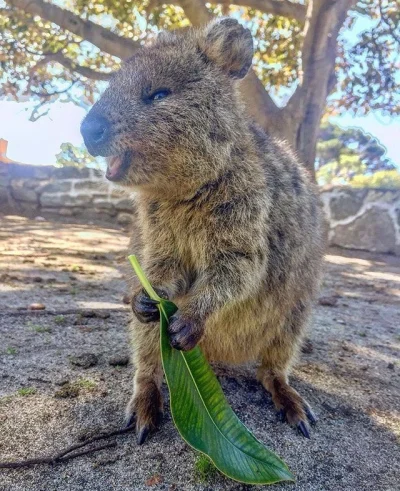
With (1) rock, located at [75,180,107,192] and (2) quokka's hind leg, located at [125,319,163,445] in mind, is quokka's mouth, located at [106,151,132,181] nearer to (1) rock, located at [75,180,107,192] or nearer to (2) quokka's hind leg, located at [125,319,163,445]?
(2) quokka's hind leg, located at [125,319,163,445]

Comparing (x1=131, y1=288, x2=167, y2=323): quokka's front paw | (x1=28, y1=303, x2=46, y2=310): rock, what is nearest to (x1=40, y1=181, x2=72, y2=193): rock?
(x1=28, y1=303, x2=46, y2=310): rock

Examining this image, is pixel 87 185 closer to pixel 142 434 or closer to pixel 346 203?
pixel 346 203

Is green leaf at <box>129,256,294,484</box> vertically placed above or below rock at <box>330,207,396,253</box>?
below

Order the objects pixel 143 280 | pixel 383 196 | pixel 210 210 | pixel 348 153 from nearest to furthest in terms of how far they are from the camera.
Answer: pixel 143 280, pixel 210 210, pixel 383 196, pixel 348 153

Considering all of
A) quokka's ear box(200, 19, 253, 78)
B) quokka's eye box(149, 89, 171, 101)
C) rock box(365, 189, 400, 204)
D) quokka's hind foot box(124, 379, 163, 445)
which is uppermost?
quokka's ear box(200, 19, 253, 78)

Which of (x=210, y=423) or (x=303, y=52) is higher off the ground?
(x=303, y=52)

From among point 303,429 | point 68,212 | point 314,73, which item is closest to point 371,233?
point 314,73

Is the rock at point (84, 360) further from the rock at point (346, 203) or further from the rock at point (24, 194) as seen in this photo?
the rock at point (24, 194)
